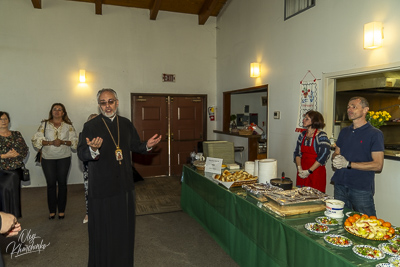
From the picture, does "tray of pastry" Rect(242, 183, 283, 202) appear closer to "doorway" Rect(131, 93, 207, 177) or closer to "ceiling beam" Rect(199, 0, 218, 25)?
"doorway" Rect(131, 93, 207, 177)

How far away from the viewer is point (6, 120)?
11.5 ft

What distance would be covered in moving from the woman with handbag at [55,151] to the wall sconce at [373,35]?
149 inches

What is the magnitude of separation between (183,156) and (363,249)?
223 inches

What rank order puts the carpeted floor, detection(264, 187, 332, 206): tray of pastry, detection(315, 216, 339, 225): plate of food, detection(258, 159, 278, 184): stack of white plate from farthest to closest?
the carpeted floor
detection(258, 159, 278, 184): stack of white plate
detection(264, 187, 332, 206): tray of pastry
detection(315, 216, 339, 225): plate of food

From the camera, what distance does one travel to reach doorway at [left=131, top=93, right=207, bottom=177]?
6.63m

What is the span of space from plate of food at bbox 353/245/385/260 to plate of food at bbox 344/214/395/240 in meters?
0.14

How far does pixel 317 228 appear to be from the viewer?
5.84ft

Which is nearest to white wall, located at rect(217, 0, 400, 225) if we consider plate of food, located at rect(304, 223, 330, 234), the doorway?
the doorway

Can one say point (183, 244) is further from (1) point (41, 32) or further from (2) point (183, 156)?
(1) point (41, 32)

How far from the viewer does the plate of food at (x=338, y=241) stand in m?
1.58

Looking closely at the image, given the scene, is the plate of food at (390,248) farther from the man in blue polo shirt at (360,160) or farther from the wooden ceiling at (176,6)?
the wooden ceiling at (176,6)

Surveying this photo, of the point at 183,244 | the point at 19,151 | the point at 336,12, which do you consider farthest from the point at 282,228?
the point at 19,151

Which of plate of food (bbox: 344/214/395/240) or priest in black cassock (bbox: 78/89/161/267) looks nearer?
plate of food (bbox: 344/214/395/240)

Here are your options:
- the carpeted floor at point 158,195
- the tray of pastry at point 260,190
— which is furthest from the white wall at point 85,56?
the tray of pastry at point 260,190
